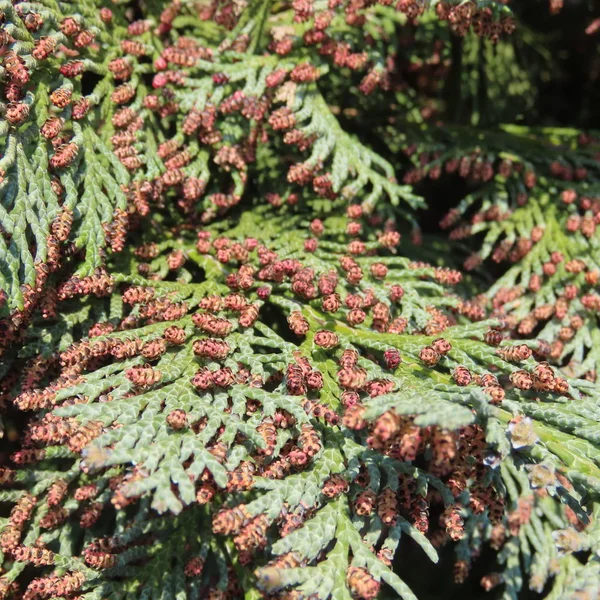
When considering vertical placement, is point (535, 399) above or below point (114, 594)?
above

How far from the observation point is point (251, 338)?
229 cm

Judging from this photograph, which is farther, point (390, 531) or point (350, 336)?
point (350, 336)

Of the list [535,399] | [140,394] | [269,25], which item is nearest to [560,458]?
[535,399]

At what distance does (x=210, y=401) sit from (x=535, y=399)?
110 cm

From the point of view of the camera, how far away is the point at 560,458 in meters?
1.95

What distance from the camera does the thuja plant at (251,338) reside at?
1.88 meters

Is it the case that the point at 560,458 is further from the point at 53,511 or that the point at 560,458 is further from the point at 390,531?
the point at 53,511

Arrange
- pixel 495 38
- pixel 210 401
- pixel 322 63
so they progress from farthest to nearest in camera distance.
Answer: pixel 322 63 → pixel 495 38 → pixel 210 401

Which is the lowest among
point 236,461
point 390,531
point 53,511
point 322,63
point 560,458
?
point 53,511

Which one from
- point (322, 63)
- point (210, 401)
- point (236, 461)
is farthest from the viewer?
point (322, 63)

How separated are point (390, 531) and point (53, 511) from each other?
1.25 metres

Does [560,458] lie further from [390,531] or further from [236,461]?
[236,461]

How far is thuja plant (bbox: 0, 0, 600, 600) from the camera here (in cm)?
188

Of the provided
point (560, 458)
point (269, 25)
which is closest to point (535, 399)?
point (560, 458)
